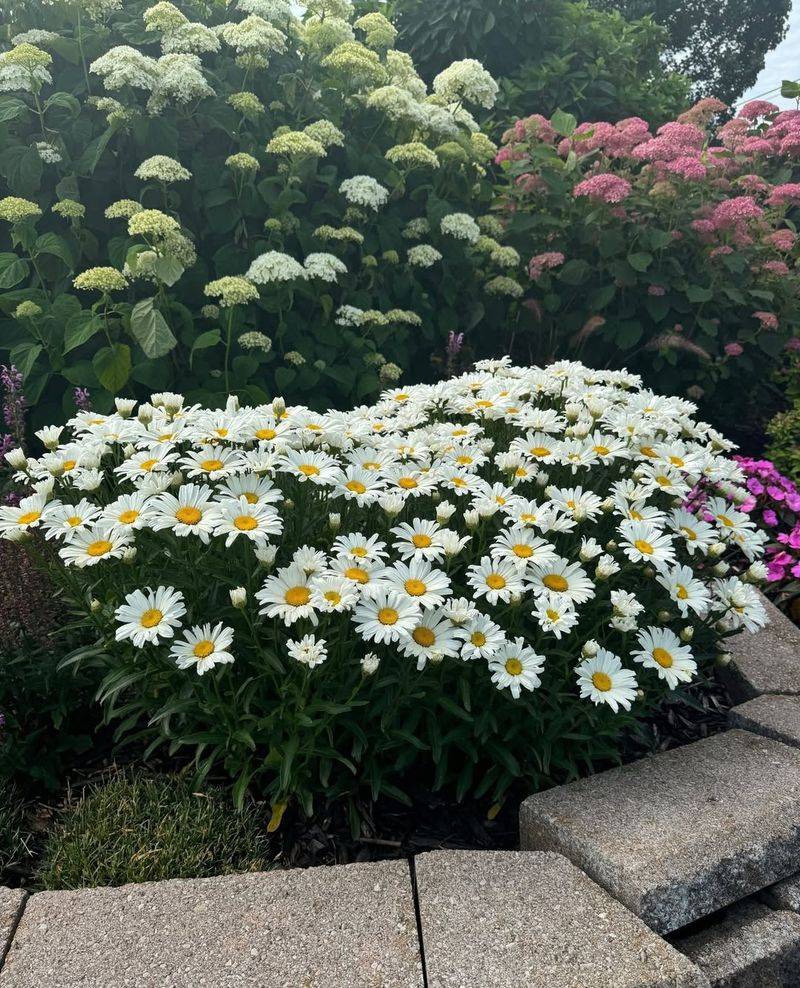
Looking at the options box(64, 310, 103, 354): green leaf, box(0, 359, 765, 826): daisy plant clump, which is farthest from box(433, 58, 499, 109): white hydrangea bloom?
box(0, 359, 765, 826): daisy plant clump

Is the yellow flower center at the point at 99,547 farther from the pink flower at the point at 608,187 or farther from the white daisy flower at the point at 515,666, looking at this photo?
the pink flower at the point at 608,187

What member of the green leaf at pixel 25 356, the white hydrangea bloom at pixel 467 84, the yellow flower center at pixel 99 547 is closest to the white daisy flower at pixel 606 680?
the yellow flower center at pixel 99 547

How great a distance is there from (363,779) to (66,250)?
2.68 m

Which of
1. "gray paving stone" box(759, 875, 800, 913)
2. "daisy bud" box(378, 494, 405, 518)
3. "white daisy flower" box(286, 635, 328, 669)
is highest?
"daisy bud" box(378, 494, 405, 518)

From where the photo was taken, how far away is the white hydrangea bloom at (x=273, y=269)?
337 cm

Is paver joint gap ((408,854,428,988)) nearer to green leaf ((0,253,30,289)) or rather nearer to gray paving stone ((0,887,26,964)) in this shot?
gray paving stone ((0,887,26,964))

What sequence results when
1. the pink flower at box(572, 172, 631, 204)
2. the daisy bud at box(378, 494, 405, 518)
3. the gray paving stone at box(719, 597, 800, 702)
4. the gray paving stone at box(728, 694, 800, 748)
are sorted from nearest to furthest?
the daisy bud at box(378, 494, 405, 518), the gray paving stone at box(728, 694, 800, 748), the gray paving stone at box(719, 597, 800, 702), the pink flower at box(572, 172, 631, 204)

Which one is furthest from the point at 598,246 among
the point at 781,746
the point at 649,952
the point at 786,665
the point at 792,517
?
the point at 649,952

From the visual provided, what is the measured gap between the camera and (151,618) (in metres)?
1.78

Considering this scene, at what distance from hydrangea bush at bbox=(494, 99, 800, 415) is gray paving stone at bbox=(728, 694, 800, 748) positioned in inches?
82.5

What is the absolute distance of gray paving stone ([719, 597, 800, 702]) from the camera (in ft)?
8.75

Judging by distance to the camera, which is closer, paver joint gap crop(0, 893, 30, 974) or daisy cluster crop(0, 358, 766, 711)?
paver joint gap crop(0, 893, 30, 974)

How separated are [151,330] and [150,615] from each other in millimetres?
1812

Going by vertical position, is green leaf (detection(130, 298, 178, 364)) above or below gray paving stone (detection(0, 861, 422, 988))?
above
